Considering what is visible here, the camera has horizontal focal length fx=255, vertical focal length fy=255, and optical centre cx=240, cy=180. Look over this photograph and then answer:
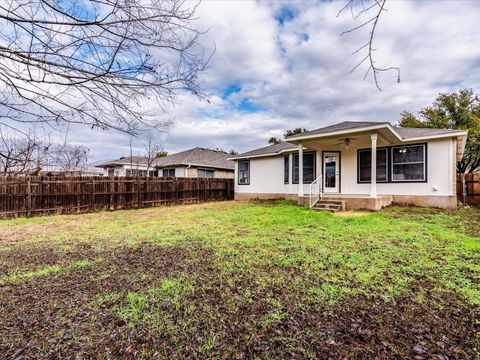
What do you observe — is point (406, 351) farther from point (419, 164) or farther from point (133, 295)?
point (419, 164)

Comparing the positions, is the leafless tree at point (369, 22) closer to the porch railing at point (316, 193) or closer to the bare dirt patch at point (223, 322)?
the bare dirt patch at point (223, 322)

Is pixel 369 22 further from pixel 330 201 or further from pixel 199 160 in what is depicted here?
pixel 199 160

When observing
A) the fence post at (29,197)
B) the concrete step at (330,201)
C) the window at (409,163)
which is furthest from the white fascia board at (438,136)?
the fence post at (29,197)

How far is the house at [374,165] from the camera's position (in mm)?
9070

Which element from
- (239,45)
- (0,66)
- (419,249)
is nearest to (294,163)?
(419,249)

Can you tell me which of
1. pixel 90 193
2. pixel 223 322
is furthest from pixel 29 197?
pixel 223 322

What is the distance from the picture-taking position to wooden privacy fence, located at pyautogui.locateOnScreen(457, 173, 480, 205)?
11188mm

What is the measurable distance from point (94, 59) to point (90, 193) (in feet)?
33.7

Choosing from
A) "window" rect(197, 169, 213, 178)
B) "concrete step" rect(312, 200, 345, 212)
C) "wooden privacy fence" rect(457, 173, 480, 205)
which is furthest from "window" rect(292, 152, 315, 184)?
"window" rect(197, 169, 213, 178)

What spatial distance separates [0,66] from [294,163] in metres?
11.7

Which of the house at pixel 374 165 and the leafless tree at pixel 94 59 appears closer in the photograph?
the leafless tree at pixel 94 59

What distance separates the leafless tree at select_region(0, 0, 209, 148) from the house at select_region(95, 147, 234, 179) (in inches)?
617

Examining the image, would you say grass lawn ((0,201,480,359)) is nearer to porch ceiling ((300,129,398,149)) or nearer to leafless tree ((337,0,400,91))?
Result: leafless tree ((337,0,400,91))

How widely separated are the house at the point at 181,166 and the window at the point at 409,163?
35.5 feet
